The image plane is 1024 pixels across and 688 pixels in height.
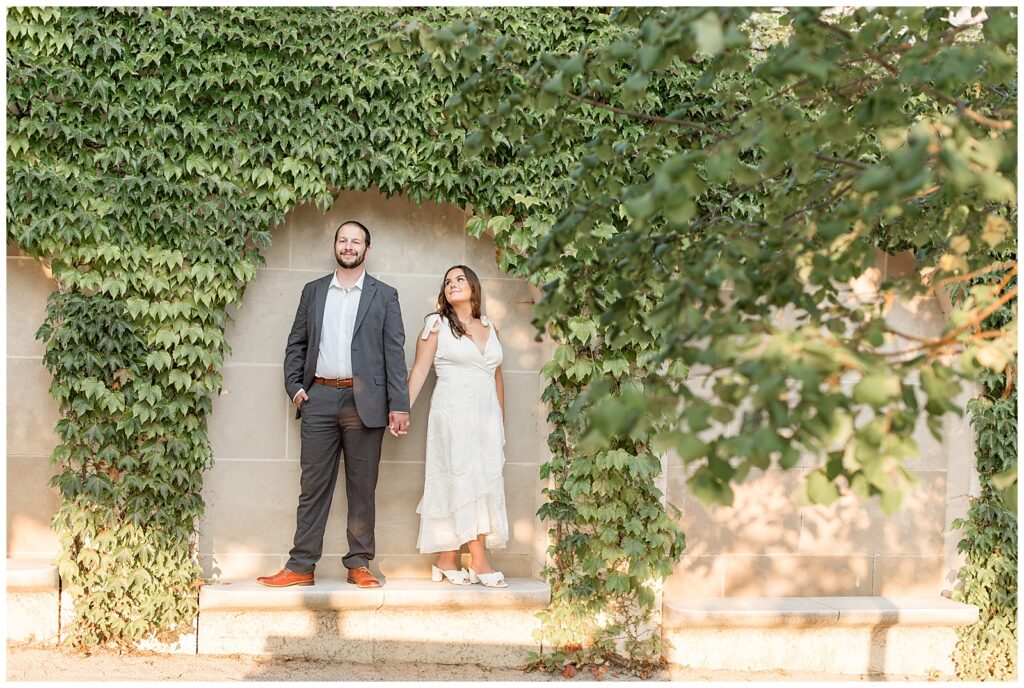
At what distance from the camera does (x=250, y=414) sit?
16.1 ft

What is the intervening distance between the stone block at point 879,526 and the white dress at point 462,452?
179cm

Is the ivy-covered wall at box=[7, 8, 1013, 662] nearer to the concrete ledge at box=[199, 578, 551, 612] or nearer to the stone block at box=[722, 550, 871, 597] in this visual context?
the concrete ledge at box=[199, 578, 551, 612]

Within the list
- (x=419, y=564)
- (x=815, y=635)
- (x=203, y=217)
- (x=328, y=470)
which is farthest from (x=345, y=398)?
(x=815, y=635)

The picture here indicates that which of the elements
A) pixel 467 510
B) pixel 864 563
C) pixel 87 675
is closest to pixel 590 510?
pixel 467 510

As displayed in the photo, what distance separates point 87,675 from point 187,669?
16.7 inches

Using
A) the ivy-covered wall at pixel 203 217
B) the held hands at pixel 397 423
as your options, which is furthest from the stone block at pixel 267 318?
the held hands at pixel 397 423

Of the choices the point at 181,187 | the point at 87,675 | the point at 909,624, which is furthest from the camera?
the point at 909,624

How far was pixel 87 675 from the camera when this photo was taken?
430 cm

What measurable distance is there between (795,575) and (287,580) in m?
2.72

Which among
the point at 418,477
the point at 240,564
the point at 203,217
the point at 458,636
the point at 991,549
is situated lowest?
the point at 458,636

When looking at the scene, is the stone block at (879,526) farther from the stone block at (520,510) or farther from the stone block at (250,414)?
the stone block at (250,414)

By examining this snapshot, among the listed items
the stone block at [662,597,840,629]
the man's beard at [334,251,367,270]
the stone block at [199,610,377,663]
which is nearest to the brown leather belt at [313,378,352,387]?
the man's beard at [334,251,367,270]

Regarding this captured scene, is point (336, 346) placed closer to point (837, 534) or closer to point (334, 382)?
point (334, 382)

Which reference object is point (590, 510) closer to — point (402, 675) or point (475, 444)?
point (475, 444)
